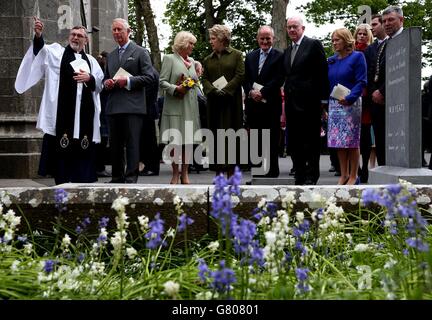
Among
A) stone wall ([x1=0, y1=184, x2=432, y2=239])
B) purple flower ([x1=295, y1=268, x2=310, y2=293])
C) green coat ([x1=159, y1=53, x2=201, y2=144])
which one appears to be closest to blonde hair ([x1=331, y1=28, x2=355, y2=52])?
green coat ([x1=159, y1=53, x2=201, y2=144])

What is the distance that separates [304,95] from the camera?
32.1ft

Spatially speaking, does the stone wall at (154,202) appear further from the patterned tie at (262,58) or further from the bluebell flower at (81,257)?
the patterned tie at (262,58)

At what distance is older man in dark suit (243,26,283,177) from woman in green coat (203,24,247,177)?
0.17m

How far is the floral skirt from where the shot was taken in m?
9.67

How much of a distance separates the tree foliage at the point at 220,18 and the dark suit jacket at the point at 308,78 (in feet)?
115

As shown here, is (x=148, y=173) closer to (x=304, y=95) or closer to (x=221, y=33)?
(x=221, y=33)

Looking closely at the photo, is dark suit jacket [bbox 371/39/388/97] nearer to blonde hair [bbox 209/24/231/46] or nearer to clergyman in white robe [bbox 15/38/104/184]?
blonde hair [bbox 209/24/231/46]

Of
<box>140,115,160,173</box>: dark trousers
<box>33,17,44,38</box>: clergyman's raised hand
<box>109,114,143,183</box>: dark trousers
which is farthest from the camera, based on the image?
<box>140,115,160,173</box>: dark trousers

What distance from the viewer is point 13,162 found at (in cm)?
1323

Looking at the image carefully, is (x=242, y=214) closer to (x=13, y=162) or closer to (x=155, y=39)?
(x=13, y=162)

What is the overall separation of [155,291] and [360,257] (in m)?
1.36

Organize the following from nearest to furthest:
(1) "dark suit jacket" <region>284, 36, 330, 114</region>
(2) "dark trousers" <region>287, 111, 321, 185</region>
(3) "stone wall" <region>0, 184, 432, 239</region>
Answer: (3) "stone wall" <region>0, 184, 432, 239</region> → (1) "dark suit jacket" <region>284, 36, 330, 114</region> → (2) "dark trousers" <region>287, 111, 321, 185</region>

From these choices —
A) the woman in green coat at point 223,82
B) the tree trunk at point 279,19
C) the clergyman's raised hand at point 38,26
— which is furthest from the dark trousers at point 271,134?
the tree trunk at point 279,19
